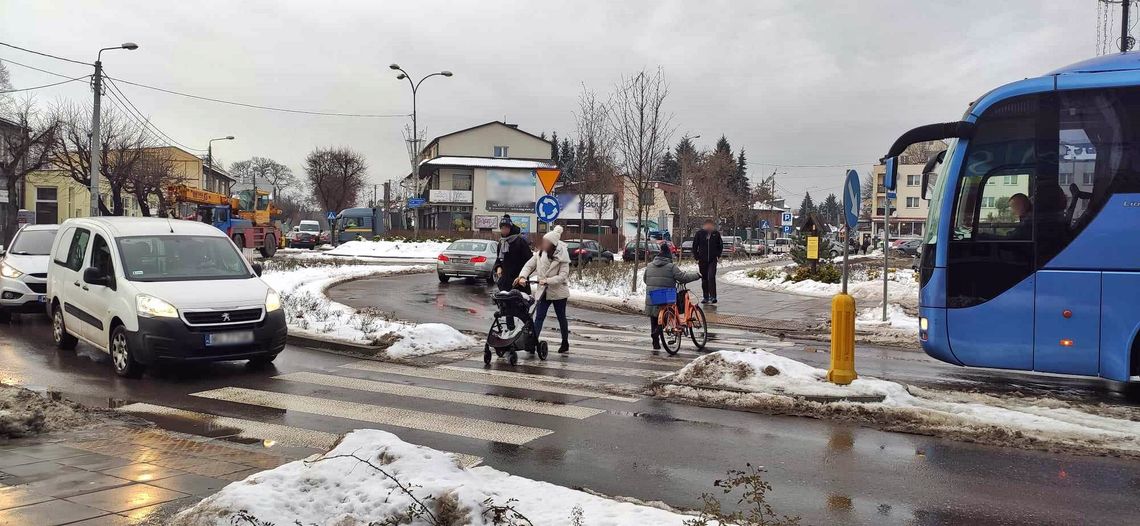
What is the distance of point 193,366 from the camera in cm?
987

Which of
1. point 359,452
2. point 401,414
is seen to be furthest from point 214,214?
point 359,452

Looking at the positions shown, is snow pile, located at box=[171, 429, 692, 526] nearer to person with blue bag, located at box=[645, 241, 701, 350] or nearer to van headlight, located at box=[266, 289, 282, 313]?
van headlight, located at box=[266, 289, 282, 313]

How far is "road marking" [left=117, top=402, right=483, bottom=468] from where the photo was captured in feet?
20.6

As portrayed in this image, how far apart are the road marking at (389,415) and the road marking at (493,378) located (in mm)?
1559

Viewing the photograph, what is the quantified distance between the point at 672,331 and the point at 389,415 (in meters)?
5.18

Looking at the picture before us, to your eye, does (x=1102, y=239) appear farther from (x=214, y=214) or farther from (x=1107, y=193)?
(x=214, y=214)

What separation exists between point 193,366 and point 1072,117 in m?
10.2

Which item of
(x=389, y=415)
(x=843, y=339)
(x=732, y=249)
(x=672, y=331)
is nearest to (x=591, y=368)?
(x=672, y=331)

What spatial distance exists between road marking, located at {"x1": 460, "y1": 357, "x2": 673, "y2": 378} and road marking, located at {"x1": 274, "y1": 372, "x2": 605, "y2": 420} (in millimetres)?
1859

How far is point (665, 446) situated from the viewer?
632 cm

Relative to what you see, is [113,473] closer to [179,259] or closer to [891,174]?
[179,259]

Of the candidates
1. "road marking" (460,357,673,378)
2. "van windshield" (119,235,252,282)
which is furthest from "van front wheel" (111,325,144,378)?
"road marking" (460,357,673,378)

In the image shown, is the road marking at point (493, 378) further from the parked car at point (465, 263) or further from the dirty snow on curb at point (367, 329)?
the parked car at point (465, 263)

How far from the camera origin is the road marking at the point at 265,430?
627 centimetres
